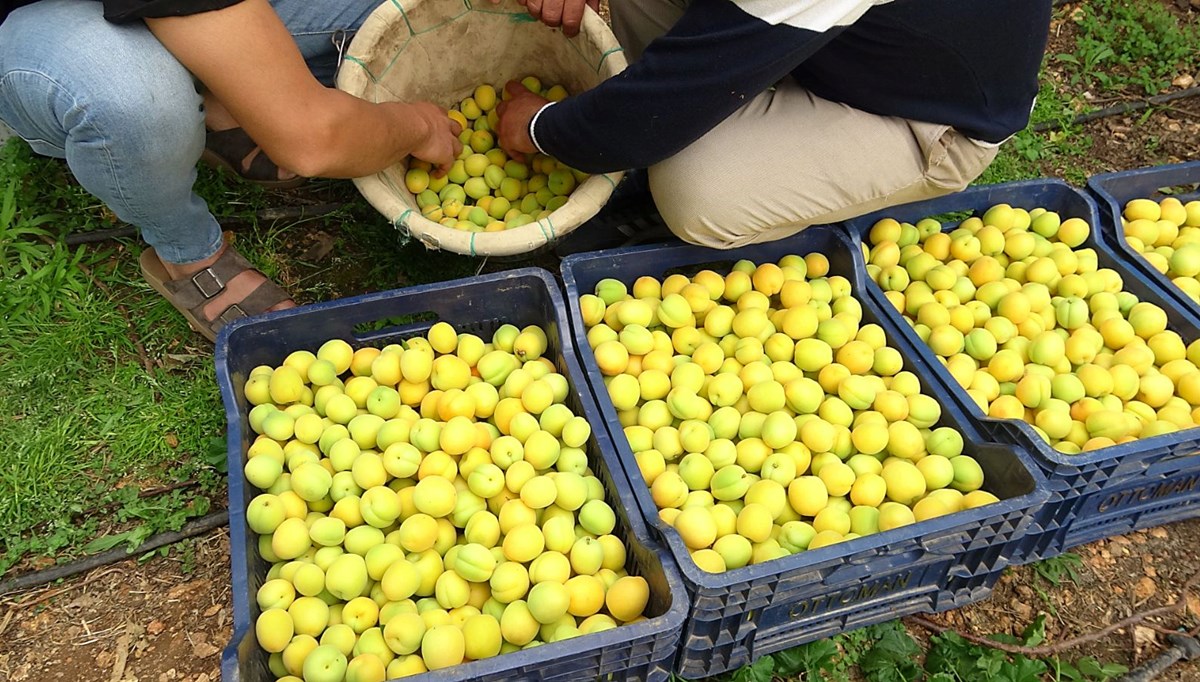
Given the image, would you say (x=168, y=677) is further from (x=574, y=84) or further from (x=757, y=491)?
(x=574, y=84)

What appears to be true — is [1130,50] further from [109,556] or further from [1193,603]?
[109,556]

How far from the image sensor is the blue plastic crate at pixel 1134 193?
2191 mm

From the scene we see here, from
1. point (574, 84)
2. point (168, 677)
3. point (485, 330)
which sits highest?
point (574, 84)

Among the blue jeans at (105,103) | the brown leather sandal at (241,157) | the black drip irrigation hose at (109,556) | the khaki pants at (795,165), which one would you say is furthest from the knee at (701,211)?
the black drip irrigation hose at (109,556)

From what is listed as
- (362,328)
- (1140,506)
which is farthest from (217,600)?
(1140,506)

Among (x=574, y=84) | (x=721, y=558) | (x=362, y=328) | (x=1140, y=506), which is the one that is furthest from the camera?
(x=574, y=84)

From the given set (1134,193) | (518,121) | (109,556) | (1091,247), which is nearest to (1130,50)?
(1134,193)

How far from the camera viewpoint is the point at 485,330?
1.98 metres

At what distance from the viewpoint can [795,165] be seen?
2.01m

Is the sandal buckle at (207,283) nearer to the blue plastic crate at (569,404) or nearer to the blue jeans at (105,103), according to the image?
the blue jeans at (105,103)

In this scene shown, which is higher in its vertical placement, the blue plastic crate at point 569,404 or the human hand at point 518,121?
the human hand at point 518,121

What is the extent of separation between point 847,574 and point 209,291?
5.59 feet

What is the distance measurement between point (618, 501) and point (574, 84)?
1.35 m

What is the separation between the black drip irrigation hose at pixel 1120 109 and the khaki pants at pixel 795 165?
4.08 ft
